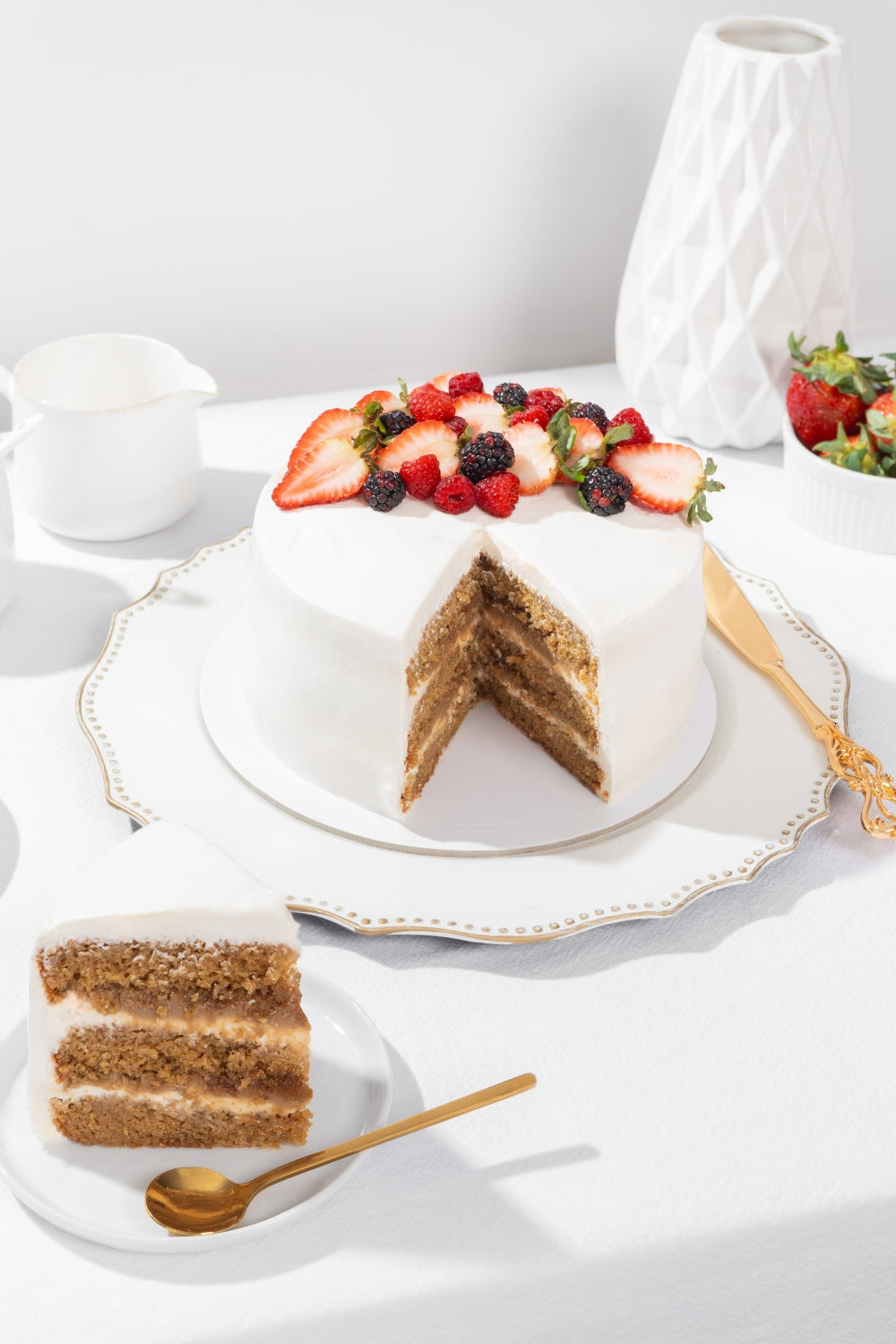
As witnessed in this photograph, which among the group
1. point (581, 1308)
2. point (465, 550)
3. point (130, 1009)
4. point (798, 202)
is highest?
point (798, 202)

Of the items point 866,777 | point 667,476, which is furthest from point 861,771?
point 667,476

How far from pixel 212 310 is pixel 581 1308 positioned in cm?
228

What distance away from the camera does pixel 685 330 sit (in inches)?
108

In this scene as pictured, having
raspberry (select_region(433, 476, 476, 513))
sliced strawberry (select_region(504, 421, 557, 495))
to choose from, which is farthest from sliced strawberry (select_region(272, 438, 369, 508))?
sliced strawberry (select_region(504, 421, 557, 495))

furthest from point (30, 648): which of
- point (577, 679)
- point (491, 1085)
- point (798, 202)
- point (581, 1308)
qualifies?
point (798, 202)

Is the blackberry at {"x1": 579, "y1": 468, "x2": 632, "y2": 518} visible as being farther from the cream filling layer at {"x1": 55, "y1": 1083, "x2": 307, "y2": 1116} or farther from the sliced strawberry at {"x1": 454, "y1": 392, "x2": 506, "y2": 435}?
the cream filling layer at {"x1": 55, "y1": 1083, "x2": 307, "y2": 1116}

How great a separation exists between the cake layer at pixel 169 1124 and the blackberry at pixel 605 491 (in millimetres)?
1031

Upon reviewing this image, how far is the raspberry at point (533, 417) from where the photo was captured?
213cm

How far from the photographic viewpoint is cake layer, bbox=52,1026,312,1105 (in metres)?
1.41

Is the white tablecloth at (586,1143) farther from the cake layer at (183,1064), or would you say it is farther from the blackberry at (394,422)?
the blackberry at (394,422)

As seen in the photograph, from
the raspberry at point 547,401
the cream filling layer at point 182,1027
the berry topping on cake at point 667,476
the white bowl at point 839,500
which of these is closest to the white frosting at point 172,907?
the cream filling layer at point 182,1027

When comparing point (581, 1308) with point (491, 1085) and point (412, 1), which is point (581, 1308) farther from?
point (412, 1)

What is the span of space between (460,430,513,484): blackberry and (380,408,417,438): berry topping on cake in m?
0.14

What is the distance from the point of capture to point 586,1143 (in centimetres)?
147
